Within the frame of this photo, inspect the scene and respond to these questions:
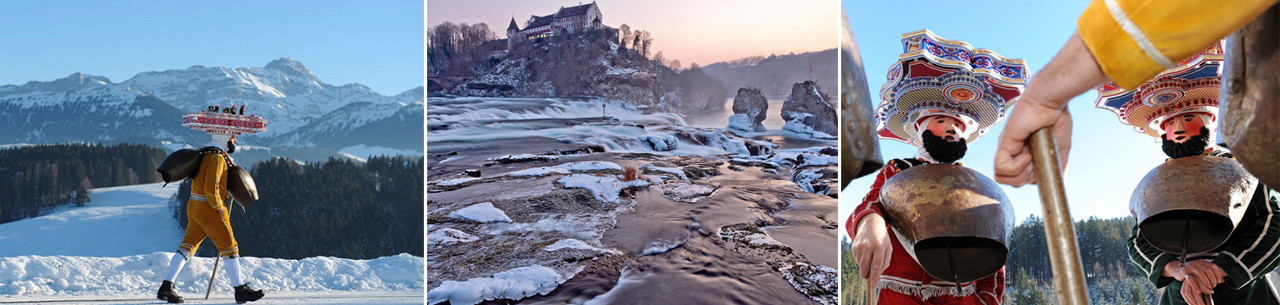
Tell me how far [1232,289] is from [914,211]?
47.8 inches

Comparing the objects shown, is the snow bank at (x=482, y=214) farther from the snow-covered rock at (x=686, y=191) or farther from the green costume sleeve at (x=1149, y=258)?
the green costume sleeve at (x=1149, y=258)

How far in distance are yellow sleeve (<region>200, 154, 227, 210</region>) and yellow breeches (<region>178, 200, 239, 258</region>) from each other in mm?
42

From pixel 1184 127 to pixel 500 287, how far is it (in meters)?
2.12

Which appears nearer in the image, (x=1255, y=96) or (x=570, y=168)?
(x=1255, y=96)

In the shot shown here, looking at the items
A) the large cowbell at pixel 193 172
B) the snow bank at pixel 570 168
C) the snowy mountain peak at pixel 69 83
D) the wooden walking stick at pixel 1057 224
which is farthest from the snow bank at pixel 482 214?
the snowy mountain peak at pixel 69 83

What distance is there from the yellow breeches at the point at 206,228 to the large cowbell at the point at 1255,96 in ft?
8.53

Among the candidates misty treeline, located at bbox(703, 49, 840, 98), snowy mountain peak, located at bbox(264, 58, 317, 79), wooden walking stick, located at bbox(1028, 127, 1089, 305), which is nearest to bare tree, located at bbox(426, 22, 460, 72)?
misty treeline, located at bbox(703, 49, 840, 98)

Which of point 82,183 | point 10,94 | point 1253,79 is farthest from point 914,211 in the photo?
point 10,94

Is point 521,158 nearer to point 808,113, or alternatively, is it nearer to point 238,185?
point 238,185

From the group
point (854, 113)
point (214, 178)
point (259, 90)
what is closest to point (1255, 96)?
point (854, 113)

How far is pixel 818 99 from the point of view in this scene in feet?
8.39

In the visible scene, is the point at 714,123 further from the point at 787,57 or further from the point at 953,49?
the point at 953,49

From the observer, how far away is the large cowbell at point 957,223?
107 cm

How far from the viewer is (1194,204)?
141 centimetres
